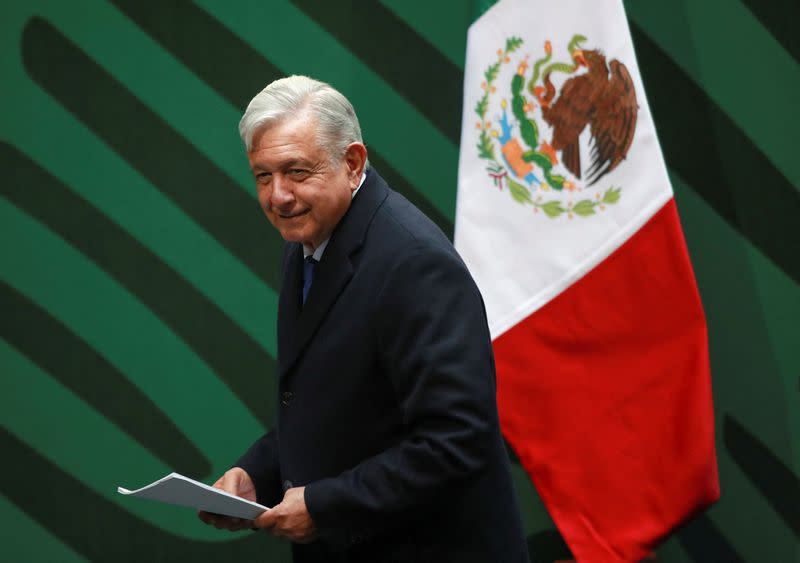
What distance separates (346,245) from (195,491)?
1.32ft

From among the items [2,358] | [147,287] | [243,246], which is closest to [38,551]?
[2,358]

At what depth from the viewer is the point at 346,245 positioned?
144 centimetres

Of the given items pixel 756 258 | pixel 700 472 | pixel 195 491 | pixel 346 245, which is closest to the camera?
pixel 195 491

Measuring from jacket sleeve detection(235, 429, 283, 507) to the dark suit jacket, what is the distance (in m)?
0.15

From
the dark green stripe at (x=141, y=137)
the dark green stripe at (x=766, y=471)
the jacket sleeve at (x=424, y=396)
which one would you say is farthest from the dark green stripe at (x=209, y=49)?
the jacket sleeve at (x=424, y=396)

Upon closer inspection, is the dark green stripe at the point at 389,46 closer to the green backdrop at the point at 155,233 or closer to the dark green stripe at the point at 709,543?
the green backdrop at the point at 155,233

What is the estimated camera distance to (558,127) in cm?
239

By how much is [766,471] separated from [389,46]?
1.61 m

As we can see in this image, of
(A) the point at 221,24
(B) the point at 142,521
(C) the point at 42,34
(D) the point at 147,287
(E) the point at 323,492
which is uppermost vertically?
(C) the point at 42,34

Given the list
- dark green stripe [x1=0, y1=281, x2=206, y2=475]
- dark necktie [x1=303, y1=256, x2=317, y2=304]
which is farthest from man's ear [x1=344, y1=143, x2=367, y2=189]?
dark green stripe [x1=0, y1=281, x2=206, y2=475]

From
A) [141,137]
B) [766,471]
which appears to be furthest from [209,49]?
[766,471]

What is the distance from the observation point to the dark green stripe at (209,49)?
2.86 m

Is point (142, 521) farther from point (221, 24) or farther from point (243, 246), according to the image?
point (221, 24)

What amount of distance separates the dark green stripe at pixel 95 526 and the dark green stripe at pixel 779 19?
203 centimetres
